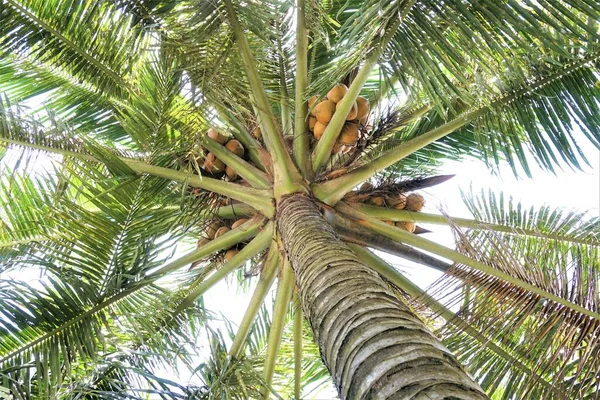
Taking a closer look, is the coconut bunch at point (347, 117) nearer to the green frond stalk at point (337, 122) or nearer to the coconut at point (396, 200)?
the green frond stalk at point (337, 122)

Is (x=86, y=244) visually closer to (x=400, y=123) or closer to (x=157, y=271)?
(x=157, y=271)

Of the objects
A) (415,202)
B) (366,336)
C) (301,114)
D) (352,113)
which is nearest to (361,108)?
(352,113)

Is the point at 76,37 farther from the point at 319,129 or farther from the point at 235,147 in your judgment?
the point at 319,129

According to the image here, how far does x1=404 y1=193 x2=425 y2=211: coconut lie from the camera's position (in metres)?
3.73

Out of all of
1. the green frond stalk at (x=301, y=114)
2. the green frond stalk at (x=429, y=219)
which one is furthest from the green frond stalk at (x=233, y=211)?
the green frond stalk at (x=429, y=219)

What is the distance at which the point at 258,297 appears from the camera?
355cm

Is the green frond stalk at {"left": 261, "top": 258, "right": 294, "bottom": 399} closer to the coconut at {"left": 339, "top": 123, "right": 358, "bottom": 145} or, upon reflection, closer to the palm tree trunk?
the coconut at {"left": 339, "top": 123, "right": 358, "bottom": 145}

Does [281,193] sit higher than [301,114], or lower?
lower

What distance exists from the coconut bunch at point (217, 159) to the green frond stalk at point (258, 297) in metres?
0.63

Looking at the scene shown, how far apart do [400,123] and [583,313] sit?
1.67m

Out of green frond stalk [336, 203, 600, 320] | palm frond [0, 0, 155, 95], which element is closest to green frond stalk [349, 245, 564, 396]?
green frond stalk [336, 203, 600, 320]

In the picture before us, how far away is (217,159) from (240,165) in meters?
0.17

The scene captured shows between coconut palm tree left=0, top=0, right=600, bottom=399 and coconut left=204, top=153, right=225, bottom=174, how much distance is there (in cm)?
1

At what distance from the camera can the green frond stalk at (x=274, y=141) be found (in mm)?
3154
